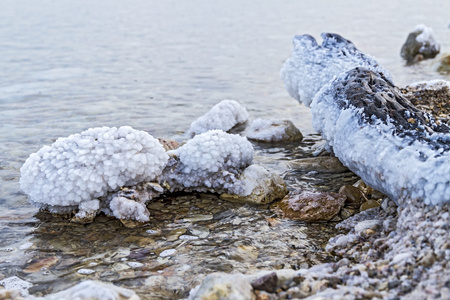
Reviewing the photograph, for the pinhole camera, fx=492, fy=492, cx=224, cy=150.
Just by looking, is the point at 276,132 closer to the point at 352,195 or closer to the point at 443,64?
the point at 352,195

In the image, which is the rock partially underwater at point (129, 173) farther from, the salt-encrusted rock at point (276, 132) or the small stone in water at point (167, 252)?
the salt-encrusted rock at point (276, 132)

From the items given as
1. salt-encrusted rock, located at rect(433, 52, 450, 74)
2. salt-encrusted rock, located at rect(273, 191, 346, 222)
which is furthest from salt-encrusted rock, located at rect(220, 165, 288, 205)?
salt-encrusted rock, located at rect(433, 52, 450, 74)

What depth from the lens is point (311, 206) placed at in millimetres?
3338

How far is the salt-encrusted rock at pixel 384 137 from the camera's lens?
8.37ft

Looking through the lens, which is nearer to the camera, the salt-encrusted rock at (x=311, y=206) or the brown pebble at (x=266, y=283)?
the brown pebble at (x=266, y=283)

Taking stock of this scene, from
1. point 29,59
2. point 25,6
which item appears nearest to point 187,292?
point 29,59

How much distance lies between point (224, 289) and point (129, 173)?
149cm

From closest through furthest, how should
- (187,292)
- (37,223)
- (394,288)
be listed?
1. (394,288)
2. (187,292)
3. (37,223)

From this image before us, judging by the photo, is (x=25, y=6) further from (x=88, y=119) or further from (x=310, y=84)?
(x=310, y=84)

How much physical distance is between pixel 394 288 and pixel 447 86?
11.2ft

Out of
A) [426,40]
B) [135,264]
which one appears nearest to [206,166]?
[135,264]

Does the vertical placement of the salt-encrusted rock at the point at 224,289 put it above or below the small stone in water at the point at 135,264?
above

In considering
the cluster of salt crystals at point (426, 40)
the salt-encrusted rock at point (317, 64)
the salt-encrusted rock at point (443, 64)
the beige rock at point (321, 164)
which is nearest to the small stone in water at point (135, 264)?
the beige rock at point (321, 164)

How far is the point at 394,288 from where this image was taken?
2111mm
